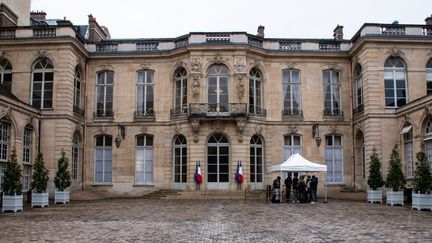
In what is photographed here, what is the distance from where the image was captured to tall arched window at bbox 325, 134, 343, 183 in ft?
87.0

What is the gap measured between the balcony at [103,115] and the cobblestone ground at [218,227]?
11721mm

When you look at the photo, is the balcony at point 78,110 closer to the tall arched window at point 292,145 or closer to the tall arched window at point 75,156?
the tall arched window at point 75,156

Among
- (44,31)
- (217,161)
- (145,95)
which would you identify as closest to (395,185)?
(217,161)

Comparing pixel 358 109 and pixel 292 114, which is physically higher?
pixel 358 109

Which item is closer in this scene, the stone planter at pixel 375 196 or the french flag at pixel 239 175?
the stone planter at pixel 375 196

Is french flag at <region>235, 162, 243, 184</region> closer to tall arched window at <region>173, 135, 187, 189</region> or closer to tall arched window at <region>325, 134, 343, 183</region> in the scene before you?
tall arched window at <region>173, 135, 187, 189</region>

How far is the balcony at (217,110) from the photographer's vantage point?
24.8m

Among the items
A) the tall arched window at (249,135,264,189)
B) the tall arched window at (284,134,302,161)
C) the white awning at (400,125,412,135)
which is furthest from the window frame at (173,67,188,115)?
the white awning at (400,125,412,135)

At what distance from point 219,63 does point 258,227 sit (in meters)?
14.9

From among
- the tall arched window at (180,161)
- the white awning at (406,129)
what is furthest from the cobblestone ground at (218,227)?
the tall arched window at (180,161)

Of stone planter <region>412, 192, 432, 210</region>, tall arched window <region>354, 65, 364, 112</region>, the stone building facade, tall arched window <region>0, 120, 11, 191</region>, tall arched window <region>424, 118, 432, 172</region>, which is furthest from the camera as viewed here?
tall arched window <region>354, 65, 364, 112</region>

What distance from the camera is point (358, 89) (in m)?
26.0

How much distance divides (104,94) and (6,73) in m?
4.85

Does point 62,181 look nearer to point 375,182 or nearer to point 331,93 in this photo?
point 375,182
